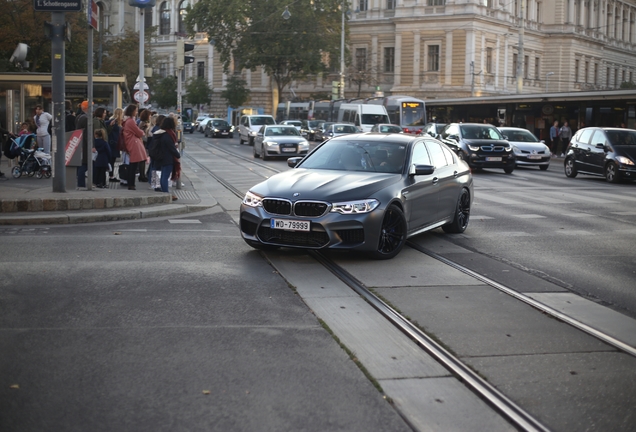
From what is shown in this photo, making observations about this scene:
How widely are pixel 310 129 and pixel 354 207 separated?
183 ft

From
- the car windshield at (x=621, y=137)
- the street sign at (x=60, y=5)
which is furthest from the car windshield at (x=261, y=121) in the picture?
the street sign at (x=60, y=5)

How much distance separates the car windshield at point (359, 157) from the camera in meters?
11.7

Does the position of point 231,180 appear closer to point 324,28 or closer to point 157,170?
point 157,170

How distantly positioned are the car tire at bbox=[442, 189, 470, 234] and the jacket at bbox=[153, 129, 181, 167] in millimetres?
6269

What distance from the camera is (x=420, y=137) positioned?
12.8 m

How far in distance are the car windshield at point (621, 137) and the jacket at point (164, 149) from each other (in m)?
15.3

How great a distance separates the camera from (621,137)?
28.0m

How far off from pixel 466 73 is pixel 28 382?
76.6 m

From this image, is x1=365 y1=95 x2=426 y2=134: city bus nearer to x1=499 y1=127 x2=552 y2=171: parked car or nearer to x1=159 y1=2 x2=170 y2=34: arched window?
x1=499 y1=127 x2=552 y2=171: parked car

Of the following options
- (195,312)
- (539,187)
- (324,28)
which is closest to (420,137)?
(195,312)

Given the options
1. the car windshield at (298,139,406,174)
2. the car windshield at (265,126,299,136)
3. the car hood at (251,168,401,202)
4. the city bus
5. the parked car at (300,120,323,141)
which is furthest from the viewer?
the parked car at (300,120,323,141)

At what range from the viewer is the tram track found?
509 cm

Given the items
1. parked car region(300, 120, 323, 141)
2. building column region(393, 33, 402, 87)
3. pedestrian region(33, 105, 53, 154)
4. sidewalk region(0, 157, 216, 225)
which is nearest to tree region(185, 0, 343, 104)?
parked car region(300, 120, 323, 141)

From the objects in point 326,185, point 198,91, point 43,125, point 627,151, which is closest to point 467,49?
point 198,91
